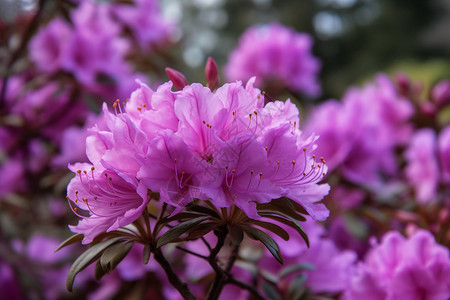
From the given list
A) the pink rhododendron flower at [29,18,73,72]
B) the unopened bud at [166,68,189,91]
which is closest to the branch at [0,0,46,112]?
the pink rhododendron flower at [29,18,73,72]

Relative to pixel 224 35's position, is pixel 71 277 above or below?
below

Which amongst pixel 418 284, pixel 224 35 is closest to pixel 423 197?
pixel 418 284

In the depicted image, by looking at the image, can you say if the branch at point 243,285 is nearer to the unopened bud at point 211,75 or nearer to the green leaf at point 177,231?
the green leaf at point 177,231

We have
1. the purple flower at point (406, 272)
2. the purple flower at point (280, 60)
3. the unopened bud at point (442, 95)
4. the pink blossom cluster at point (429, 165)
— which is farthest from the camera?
the purple flower at point (280, 60)

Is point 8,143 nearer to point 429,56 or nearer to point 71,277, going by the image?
point 71,277

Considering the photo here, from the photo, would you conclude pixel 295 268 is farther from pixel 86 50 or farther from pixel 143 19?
pixel 143 19

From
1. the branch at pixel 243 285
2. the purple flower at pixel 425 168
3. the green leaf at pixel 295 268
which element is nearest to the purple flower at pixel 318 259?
the green leaf at pixel 295 268
